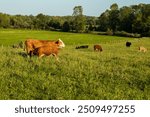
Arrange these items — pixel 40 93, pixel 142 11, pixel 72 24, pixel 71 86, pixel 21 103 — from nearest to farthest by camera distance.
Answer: pixel 21 103, pixel 40 93, pixel 71 86, pixel 142 11, pixel 72 24

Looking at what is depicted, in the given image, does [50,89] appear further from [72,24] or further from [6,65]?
[72,24]

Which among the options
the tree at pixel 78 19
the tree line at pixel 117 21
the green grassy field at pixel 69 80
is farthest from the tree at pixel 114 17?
the green grassy field at pixel 69 80

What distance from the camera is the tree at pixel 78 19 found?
130 metres

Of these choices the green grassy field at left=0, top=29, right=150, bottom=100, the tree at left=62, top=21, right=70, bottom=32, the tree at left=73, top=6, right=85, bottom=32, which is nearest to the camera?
the green grassy field at left=0, top=29, right=150, bottom=100

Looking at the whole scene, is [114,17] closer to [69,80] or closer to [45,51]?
[45,51]

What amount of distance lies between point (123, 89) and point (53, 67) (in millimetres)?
3038

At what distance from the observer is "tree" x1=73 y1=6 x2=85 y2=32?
130125mm

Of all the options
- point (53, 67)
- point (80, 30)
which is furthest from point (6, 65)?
point (80, 30)

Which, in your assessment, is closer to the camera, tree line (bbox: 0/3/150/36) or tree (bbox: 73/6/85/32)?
tree line (bbox: 0/3/150/36)

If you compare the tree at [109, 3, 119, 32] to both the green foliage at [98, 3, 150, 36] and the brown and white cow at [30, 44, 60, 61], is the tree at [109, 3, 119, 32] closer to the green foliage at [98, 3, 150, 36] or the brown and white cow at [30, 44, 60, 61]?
the green foliage at [98, 3, 150, 36]

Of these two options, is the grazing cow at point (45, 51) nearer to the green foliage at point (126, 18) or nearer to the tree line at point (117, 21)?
the tree line at point (117, 21)

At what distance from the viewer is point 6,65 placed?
13.4m

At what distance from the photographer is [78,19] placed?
13112 centimetres

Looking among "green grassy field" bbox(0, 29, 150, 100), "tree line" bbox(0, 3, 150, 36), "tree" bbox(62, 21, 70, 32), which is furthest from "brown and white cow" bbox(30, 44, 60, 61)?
"tree" bbox(62, 21, 70, 32)
